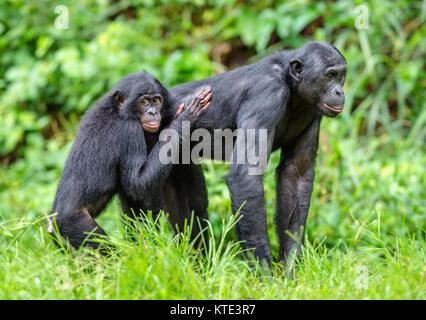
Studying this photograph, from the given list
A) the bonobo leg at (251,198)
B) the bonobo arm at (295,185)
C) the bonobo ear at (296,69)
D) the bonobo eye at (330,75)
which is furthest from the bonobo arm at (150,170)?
the bonobo eye at (330,75)

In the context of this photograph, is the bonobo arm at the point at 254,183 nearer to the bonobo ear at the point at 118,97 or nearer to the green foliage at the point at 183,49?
the bonobo ear at the point at 118,97

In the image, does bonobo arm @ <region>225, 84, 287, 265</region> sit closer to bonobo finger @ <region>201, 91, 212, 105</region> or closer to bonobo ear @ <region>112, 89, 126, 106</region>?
bonobo finger @ <region>201, 91, 212, 105</region>

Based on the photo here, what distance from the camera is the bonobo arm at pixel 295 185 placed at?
4938 mm

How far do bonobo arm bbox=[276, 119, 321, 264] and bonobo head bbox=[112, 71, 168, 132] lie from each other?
1.31 metres

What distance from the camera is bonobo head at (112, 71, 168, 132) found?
4.65m

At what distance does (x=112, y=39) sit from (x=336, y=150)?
4.22 m

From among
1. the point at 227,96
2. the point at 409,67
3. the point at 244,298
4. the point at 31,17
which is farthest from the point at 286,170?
the point at 31,17

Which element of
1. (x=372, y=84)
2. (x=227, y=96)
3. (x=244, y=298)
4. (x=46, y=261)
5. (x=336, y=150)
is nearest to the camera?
(x=244, y=298)

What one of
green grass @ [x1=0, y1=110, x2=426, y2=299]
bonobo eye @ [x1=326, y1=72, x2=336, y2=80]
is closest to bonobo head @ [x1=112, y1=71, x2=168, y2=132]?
green grass @ [x1=0, y1=110, x2=426, y2=299]

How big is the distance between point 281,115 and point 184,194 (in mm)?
1373

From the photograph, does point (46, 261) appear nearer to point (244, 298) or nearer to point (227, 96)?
point (244, 298)

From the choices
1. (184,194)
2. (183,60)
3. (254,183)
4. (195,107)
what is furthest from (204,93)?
(183,60)

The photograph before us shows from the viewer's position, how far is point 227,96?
479 cm
